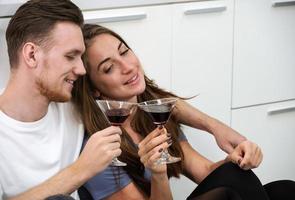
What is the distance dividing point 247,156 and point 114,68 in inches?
19.6

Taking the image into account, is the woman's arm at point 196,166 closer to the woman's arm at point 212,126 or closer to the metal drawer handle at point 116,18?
the woman's arm at point 212,126

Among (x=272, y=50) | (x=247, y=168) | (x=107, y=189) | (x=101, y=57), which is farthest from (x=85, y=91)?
(x=272, y=50)

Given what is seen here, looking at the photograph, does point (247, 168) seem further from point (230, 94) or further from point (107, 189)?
point (230, 94)

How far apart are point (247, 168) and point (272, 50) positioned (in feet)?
3.23

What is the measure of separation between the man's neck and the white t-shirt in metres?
0.02

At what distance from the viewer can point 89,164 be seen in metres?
1.55

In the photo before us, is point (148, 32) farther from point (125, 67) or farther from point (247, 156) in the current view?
point (247, 156)

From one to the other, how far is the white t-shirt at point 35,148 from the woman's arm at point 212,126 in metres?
0.43

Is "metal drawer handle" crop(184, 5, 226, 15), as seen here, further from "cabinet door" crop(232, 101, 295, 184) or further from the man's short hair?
the man's short hair

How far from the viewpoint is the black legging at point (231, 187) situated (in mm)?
1795

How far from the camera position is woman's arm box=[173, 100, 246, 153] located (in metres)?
1.98

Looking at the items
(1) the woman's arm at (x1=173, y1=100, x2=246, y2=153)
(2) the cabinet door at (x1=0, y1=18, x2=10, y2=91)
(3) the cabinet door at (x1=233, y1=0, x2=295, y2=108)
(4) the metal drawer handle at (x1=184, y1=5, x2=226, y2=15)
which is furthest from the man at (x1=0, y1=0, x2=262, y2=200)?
(3) the cabinet door at (x1=233, y1=0, x2=295, y2=108)

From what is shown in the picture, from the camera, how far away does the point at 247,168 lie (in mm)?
1861

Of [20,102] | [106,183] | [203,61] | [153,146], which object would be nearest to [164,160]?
[153,146]
